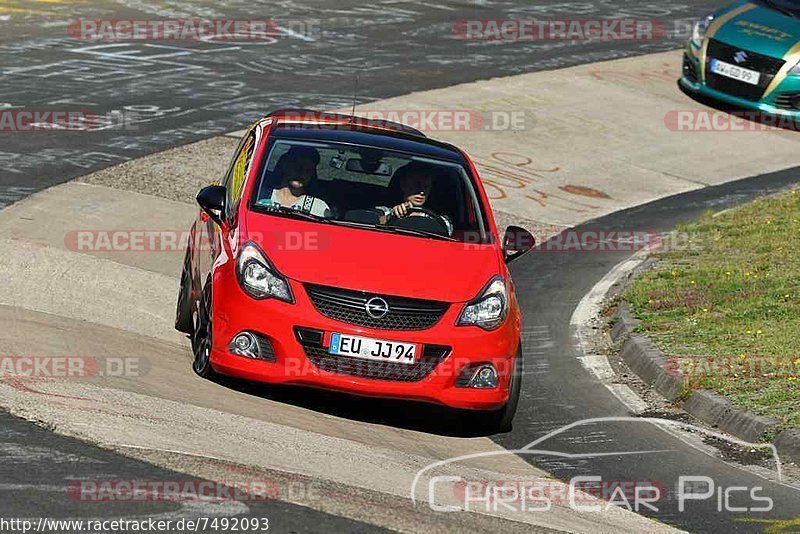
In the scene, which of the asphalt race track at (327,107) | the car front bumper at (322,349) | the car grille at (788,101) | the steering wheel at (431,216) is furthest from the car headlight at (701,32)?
the car front bumper at (322,349)

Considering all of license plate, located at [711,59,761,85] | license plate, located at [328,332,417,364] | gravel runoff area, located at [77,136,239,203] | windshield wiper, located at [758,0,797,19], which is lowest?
gravel runoff area, located at [77,136,239,203]

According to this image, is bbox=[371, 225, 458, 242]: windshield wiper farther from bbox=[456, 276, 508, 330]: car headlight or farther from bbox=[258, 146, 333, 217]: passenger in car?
bbox=[456, 276, 508, 330]: car headlight

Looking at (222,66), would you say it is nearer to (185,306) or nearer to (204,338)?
(185,306)

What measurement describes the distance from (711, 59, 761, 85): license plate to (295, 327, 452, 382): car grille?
42.2 ft

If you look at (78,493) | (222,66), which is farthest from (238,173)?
(222,66)

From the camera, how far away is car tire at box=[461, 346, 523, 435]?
8727 mm

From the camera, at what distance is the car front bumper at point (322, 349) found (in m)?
8.15

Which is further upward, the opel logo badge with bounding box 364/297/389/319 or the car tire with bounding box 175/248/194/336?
the opel logo badge with bounding box 364/297/389/319

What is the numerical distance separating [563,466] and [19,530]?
353 centimetres

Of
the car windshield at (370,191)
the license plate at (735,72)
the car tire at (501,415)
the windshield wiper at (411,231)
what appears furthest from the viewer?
the license plate at (735,72)

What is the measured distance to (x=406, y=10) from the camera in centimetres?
2667

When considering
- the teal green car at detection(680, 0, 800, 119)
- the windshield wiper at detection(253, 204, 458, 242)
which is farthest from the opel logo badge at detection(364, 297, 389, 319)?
the teal green car at detection(680, 0, 800, 119)

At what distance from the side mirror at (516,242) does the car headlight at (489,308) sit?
626mm

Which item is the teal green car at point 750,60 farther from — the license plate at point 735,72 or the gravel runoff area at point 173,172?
the gravel runoff area at point 173,172
